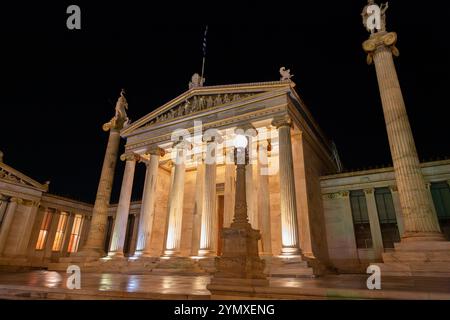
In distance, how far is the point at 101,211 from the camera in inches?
883

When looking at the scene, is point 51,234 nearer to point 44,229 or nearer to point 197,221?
point 44,229

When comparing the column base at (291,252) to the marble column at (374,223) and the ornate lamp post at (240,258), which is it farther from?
the marble column at (374,223)

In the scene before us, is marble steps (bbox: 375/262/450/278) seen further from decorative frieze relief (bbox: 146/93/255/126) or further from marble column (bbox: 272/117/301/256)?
decorative frieze relief (bbox: 146/93/255/126)

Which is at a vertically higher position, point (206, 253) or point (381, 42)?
point (381, 42)

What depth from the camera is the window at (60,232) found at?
34031 mm

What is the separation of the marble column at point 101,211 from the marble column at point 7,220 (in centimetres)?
1285

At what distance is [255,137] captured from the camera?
20750 mm

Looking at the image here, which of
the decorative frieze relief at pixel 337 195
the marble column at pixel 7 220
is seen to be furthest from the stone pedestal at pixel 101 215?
the decorative frieze relief at pixel 337 195

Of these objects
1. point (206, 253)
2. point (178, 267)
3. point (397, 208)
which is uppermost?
point (397, 208)

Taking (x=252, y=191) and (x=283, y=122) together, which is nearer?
(x=283, y=122)

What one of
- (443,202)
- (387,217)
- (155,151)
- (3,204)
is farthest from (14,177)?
(443,202)

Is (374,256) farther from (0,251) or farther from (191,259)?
(0,251)

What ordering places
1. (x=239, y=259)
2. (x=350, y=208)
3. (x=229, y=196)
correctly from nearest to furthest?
1. (x=239, y=259)
2. (x=229, y=196)
3. (x=350, y=208)

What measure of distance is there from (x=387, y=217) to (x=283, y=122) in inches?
477
